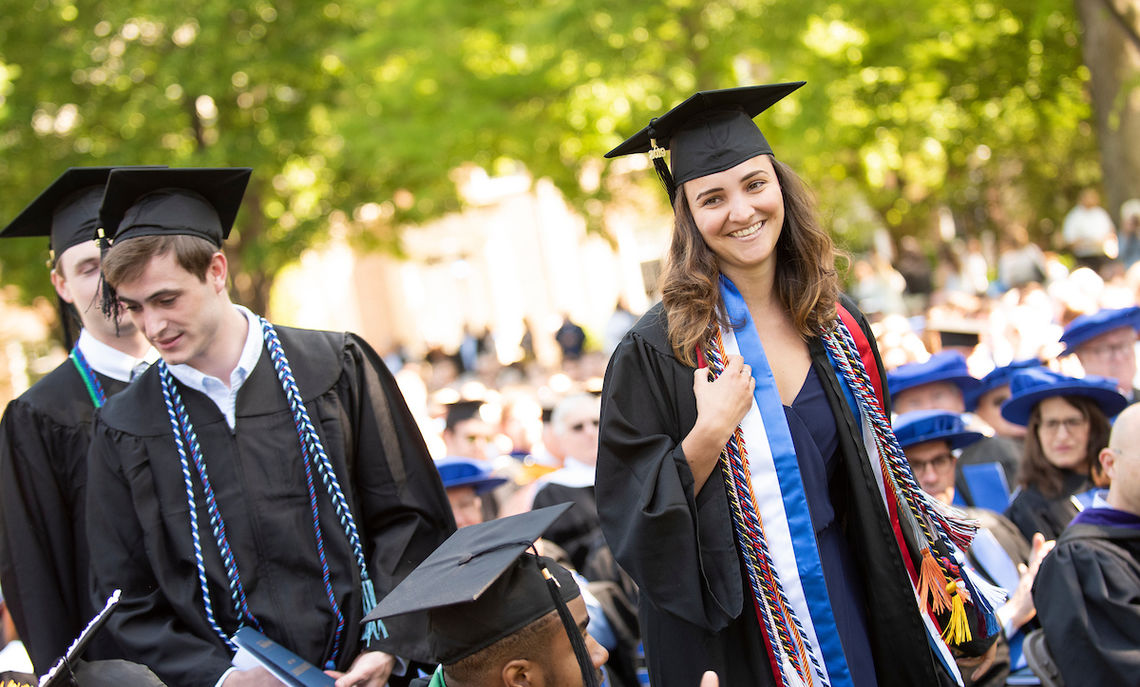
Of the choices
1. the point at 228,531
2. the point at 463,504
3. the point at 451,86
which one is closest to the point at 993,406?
the point at 463,504

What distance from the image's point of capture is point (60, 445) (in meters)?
3.35

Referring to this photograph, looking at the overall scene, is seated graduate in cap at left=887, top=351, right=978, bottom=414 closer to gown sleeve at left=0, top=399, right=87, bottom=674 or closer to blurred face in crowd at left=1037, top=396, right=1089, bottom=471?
blurred face in crowd at left=1037, top=396, right=1089, bottom=471

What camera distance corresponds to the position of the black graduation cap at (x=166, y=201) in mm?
3072

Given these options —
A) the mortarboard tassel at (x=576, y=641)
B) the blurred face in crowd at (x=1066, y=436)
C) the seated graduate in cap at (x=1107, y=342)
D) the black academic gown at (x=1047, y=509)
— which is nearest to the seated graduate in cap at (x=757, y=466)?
the mortarboard tassel at (x=576, y=641)

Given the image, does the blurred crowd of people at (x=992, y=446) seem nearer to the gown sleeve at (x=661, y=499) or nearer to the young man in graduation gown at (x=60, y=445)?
the gown sleeve at (x=661, y=499)

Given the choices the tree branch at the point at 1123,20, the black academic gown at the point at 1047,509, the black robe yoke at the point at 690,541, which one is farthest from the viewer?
the tree branch at the point at 1123,20

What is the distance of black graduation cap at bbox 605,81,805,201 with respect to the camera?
115 inches

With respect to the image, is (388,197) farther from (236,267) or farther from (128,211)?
(128,211)

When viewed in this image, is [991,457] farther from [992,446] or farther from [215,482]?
[215,482]

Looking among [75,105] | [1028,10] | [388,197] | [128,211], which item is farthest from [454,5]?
Result: [128,211]

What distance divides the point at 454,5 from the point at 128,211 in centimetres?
1352

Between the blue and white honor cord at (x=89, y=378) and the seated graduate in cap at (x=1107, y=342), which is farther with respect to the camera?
the seated graduate in cap at (x=1107, y=342)

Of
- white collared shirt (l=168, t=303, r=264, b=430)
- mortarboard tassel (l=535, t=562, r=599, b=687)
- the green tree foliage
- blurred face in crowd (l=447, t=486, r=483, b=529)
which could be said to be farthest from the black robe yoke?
the green tree foliage

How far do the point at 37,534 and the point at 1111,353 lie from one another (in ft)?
18.5
